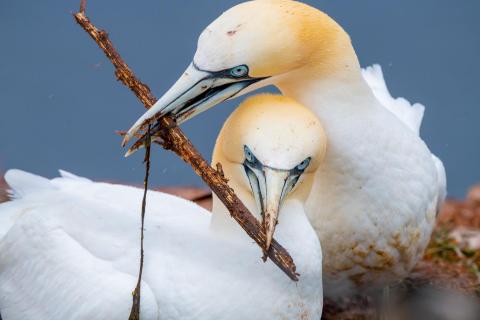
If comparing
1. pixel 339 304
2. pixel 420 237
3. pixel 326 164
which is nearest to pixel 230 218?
pixel 326 164

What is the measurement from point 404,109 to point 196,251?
191 centimetres

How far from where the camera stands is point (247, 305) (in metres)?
3.14

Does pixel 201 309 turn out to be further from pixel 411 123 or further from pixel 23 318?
pixel 411 123

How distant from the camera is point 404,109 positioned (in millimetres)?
4832

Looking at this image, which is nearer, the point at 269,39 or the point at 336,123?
the point at 269,39

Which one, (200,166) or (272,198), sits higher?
(200,166)

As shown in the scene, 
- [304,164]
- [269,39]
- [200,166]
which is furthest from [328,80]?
[200,166]

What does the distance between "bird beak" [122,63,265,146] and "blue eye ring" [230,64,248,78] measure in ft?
0.04

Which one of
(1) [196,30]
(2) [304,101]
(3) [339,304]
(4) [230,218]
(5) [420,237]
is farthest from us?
(1) [196,30]

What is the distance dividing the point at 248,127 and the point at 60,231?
0.81m

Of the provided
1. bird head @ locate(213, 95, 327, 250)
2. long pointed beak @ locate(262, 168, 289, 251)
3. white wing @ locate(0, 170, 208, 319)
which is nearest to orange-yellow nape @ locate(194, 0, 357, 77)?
bird head @ locate(213, 95, 327, 250)

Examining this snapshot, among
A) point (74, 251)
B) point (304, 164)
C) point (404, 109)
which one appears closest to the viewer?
point (304, 164)

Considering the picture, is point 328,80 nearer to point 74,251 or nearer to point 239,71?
point 239,71

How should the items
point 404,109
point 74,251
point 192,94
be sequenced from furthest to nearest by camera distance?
point 404,109
point 74,251
point 192,94
